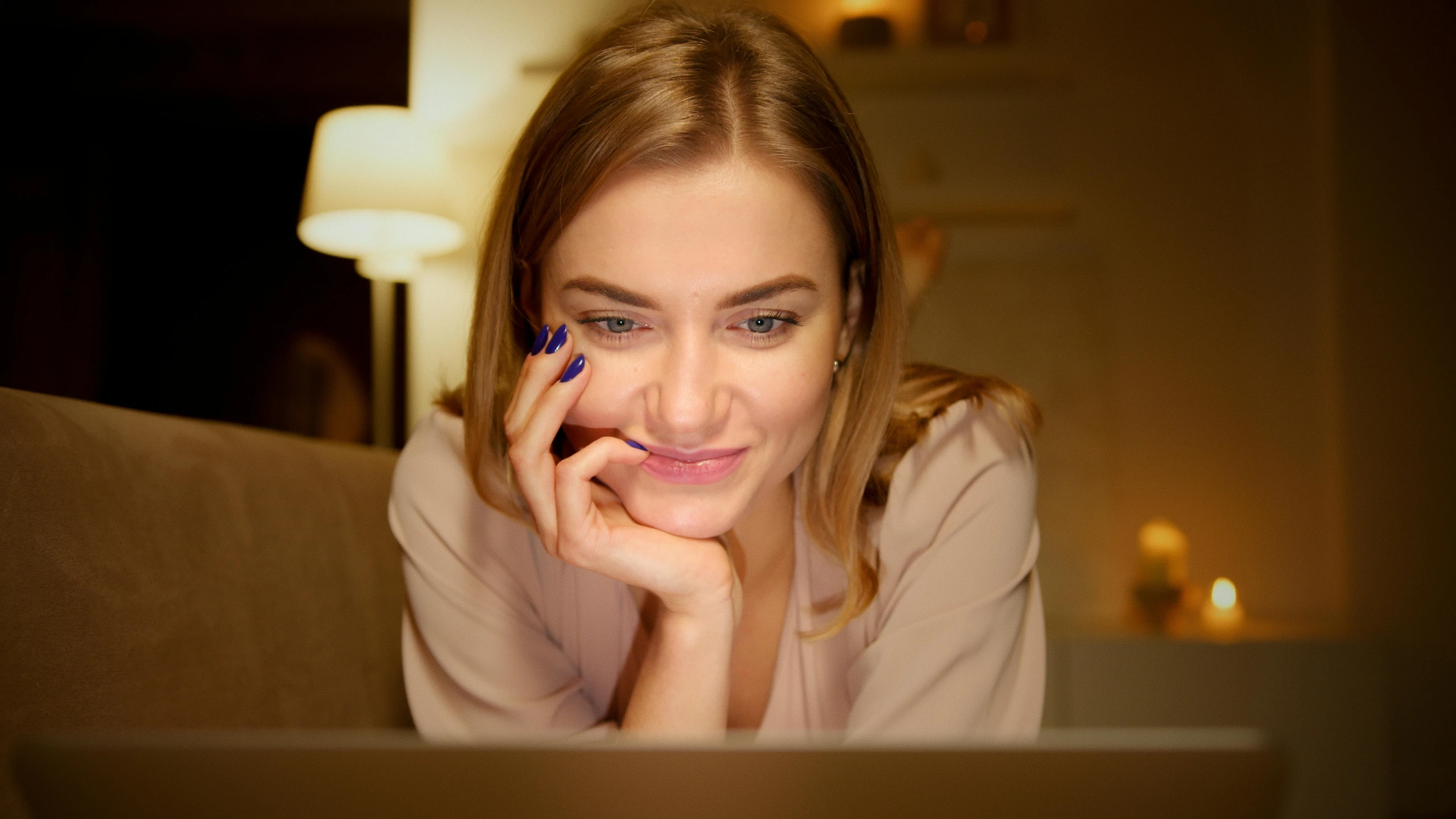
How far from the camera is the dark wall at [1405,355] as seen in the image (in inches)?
98.9

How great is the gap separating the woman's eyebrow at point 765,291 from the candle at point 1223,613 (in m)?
2.09

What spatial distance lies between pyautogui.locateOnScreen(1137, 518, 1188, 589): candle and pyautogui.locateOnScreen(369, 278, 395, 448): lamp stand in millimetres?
2128

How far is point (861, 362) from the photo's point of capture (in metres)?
1.01

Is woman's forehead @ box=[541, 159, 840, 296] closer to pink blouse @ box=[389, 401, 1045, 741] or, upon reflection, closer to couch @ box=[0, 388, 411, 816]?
pink blouse @ box=[389, 401, 1045, 741]

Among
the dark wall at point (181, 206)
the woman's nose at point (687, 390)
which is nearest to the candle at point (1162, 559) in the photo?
the woman's nose at point (687, 390)

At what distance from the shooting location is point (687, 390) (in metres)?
0.79

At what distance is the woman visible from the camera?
2.68ft

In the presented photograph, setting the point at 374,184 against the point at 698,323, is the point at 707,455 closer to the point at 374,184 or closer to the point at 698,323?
the point at 698,323

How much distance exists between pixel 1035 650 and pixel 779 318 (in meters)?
0.44

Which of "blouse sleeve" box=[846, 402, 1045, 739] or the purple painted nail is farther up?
the purple painted nail

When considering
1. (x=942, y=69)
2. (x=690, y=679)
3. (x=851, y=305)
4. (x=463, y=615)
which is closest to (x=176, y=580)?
(x=463, y=615)

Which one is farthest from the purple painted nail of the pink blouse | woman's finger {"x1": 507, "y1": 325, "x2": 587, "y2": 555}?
the pink blouse

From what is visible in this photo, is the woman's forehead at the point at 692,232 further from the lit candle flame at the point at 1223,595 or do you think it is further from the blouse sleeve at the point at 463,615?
the lit candle flame at the point at 1223,595

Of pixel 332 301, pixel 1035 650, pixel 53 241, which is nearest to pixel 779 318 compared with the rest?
pixel 1035 650
